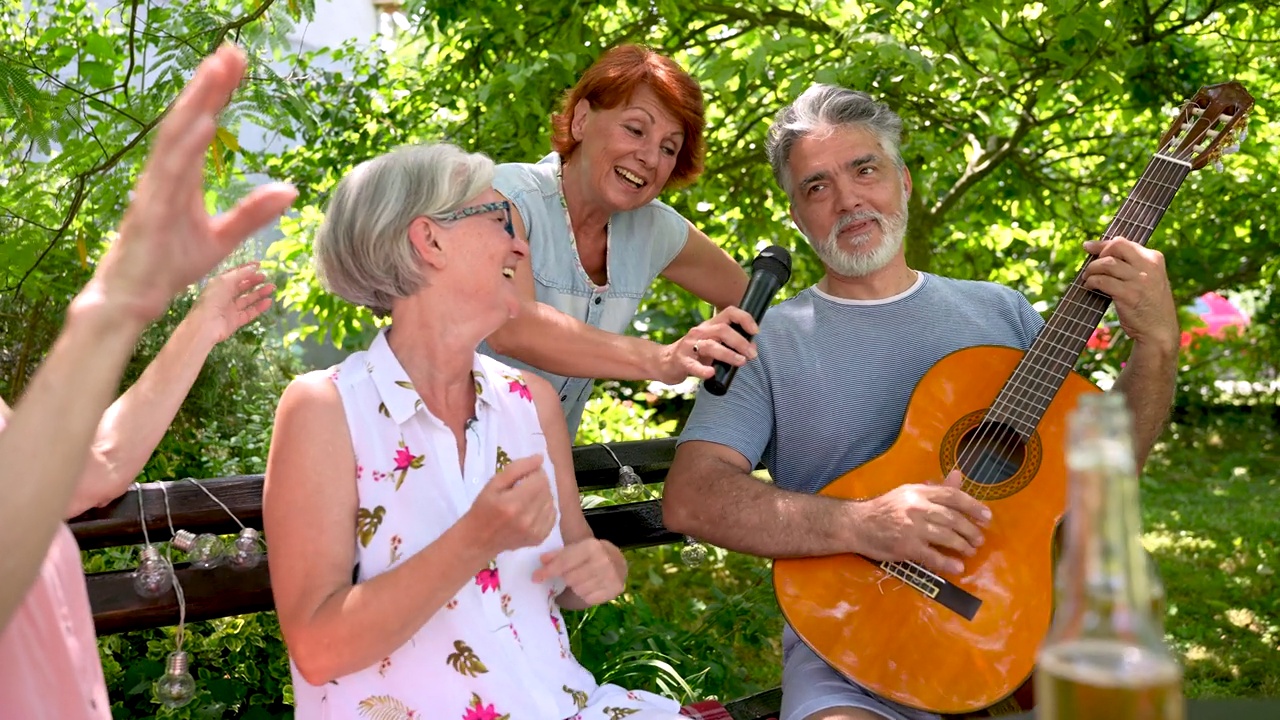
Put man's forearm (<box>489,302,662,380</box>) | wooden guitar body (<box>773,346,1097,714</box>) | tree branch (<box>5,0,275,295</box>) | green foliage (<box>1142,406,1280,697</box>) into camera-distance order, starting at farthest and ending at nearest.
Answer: green foliage (<box>1142,406,1280,697</box>) < tree branch (<box>5,0,275,295</box>) < man's forearm (<box>489,302,662,380</box>) < wooden guitar body (<box>773,346,1097,714</box>)

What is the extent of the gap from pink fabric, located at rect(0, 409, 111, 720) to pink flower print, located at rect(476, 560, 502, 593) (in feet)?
2.14

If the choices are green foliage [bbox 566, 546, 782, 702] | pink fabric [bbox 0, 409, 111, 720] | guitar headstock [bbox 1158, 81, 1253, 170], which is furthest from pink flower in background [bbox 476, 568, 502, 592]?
guitar headstock [bbox 1158, 81, 1253, 170]

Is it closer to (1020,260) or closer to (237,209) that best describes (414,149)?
(237,209)

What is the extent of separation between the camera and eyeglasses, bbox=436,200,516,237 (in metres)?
2.20

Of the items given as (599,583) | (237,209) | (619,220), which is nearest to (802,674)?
(599,583)

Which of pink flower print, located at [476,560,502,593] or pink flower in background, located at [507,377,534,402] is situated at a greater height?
pink flower in background, located at [507,377,534,402]

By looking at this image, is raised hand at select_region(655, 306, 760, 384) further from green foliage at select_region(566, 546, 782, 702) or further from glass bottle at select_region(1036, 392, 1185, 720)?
glass bottle at select_region(1036, 392, 1185, 720)

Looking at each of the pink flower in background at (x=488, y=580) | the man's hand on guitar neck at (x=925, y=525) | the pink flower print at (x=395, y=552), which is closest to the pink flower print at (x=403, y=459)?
the pink flower print at (x=395, y=552)

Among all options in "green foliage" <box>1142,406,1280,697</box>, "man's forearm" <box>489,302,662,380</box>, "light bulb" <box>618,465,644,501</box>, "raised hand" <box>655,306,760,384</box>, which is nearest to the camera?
"raised hand" <box>655,306,760,384</box>

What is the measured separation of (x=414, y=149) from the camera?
89.1 inches

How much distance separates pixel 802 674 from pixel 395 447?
3.42 ft

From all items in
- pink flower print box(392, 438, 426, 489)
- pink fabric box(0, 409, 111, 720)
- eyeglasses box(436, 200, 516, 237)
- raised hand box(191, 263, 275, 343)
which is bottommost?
pink fabric box(0, 409, 111, 720)

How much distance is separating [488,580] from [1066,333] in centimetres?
139

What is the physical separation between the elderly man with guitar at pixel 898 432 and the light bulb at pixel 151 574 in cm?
108
